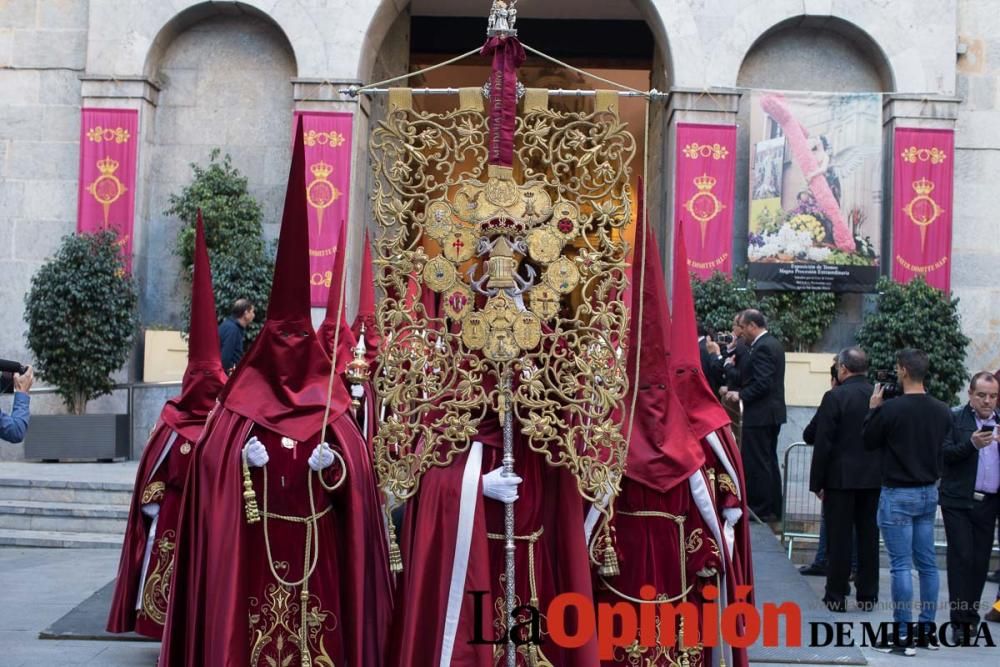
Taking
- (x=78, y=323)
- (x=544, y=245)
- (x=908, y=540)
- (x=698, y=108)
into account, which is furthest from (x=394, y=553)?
(x=698, y=108)

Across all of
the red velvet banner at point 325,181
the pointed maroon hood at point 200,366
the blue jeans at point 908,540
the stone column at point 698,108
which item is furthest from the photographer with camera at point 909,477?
the red velvet banner at point 325,181

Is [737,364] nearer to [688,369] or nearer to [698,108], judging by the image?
[688,369]

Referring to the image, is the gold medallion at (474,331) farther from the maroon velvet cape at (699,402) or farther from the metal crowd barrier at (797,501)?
the metal crowd barrier at (797,501)

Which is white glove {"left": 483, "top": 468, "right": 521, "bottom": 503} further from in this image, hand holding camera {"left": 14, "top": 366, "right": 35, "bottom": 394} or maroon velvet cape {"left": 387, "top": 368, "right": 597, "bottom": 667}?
hand holding camera {"left": 14, "top": 366, "right": 35, "bottom": 394}

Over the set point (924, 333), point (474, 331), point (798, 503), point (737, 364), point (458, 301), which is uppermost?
point (924, 333)

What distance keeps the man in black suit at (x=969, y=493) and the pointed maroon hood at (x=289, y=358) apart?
13.7 ft

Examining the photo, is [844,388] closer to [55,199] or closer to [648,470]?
[648,470]

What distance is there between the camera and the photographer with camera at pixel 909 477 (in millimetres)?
7574

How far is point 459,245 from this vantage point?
17.7 ft

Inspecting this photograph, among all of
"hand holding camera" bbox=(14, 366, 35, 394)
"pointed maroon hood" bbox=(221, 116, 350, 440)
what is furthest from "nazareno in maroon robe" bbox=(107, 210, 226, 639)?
"pointed maroon hood" bbox=(221, 116, 350, 440)

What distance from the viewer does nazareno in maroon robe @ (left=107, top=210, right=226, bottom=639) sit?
277 inches

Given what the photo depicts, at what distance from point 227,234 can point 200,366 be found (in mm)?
8908

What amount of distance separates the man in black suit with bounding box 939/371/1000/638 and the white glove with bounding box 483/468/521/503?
375 centimetres

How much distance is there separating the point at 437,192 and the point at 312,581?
209cm
